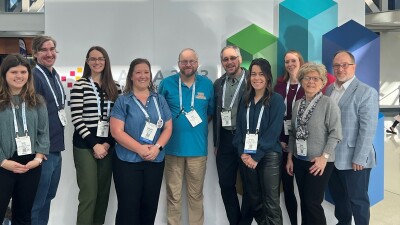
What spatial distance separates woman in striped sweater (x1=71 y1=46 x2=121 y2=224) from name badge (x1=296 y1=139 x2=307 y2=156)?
4.24 feet

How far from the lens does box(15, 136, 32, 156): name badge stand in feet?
6.77

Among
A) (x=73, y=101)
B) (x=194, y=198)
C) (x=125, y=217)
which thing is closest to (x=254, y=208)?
(x=194, y=198)

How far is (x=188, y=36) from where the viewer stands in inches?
125

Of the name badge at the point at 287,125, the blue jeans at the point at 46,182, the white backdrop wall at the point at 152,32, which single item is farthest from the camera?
the white backdrop wall at the point at 152,32

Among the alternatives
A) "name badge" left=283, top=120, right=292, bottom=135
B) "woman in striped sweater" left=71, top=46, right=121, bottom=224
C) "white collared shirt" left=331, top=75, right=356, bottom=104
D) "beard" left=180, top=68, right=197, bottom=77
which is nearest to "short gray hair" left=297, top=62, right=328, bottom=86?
"white collared shirt" left=331, top=75, right=356, bottom=104

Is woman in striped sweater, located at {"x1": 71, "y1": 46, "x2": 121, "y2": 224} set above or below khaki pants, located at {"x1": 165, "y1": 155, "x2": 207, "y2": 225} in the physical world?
above

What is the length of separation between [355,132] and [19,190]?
2.16 metres

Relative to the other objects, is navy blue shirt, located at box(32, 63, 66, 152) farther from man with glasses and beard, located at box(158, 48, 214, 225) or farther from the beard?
the beard

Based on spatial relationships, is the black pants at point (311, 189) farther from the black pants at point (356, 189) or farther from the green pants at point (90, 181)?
the green pants at point (90, 181)

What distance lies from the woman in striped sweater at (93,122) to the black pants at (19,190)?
1.55 ft

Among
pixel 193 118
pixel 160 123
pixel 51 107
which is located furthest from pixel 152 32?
pixel 51 107

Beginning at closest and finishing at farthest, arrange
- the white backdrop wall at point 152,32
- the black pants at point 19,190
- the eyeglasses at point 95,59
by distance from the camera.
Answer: the black pants at point 19,190 → the eyeglasses at point 95,59 → the white backdrop wall at point 152,32

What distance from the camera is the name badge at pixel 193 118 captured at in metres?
2.76

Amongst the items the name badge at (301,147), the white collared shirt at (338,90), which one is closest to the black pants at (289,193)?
the name badge at (301,147)
